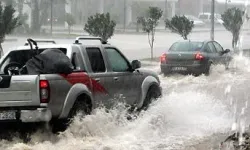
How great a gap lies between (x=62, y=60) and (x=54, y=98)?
0.62 metres

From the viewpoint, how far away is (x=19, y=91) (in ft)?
25.5

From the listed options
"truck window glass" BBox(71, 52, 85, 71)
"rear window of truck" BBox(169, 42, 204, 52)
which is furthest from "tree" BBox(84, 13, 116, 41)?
"truck window glass" BBox(71, 52, 85, 71)

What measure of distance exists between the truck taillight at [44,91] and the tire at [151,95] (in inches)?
122

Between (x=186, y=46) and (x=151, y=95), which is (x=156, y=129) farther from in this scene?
(x=186, y=46)

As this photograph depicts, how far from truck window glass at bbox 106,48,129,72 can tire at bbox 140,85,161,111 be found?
2.92ft

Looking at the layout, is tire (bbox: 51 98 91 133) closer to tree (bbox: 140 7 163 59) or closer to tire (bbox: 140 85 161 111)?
tire (bbox: 140 85 161 111)

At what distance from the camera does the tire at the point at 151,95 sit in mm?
10540

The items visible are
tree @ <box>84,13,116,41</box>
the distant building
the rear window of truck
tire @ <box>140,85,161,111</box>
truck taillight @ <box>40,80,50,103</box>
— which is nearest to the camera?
truck taillight @ <box>40,80,50,103</box>

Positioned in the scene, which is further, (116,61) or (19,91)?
(116,61)

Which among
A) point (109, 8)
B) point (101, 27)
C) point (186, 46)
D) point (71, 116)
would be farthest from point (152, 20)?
point (109, 8)

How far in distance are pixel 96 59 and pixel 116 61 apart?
626mm

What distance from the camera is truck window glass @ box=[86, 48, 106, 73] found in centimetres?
916

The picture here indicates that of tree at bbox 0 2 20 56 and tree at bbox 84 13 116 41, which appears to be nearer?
tree at bbox 0 2 20 56

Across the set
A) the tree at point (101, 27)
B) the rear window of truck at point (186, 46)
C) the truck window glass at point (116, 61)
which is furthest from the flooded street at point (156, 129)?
the tree at point (101, 27)
